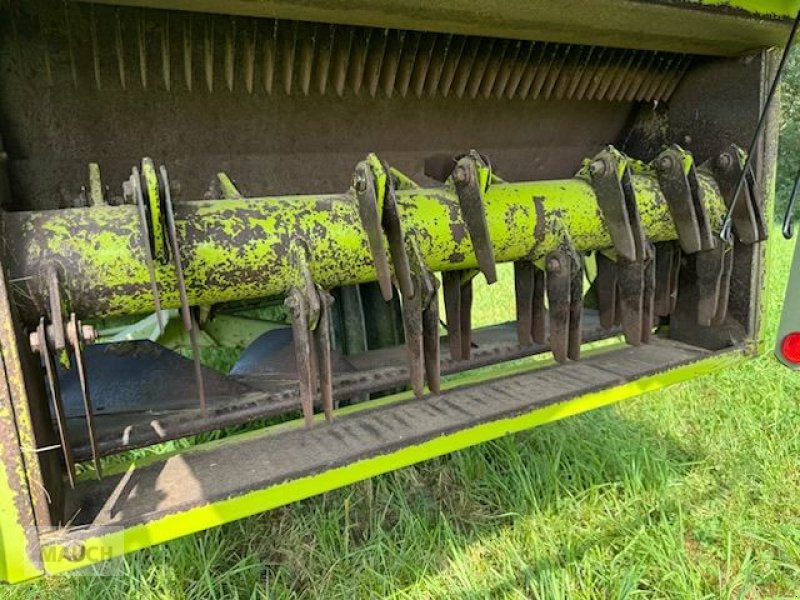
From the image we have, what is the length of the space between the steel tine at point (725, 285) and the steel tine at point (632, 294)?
0.30m

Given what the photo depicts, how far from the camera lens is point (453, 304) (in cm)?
159

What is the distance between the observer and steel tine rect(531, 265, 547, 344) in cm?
163

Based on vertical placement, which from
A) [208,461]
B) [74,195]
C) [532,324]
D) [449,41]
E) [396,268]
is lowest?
[208,461]

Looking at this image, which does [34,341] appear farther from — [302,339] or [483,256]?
[483,256]

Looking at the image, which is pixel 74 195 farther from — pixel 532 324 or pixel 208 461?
pixel 532 324

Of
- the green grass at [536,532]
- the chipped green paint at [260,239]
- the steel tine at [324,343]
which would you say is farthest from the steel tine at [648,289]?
the steel tine at [324,343]

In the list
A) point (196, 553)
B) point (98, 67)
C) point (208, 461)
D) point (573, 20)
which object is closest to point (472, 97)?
point (573, 20)

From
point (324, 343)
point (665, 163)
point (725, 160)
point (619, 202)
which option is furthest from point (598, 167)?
point (324, 343)

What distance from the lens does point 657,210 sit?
1.60m

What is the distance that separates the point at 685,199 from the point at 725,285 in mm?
323

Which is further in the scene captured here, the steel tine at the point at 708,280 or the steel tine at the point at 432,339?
the steel tine at the point at 708,280

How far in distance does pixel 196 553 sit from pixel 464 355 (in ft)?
2.93

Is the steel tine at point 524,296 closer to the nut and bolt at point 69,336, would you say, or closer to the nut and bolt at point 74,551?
the nut and bolt at point 69,336

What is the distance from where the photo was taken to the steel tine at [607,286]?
1.74 m
